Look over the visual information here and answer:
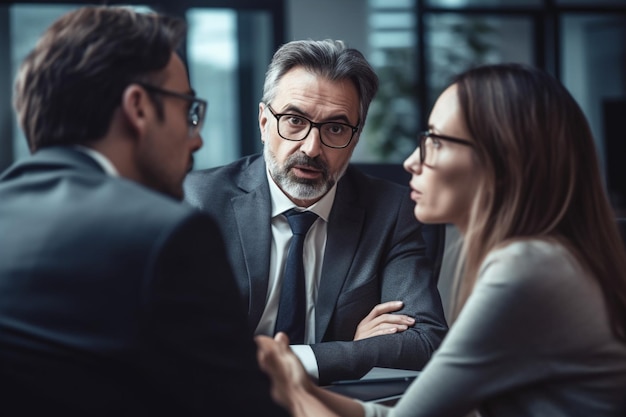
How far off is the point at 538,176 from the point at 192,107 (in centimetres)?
61

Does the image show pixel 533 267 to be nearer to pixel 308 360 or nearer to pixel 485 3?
pixel 308 360

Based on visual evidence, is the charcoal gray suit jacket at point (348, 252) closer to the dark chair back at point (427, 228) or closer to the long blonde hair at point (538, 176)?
the dark chair back at point (427, 228)

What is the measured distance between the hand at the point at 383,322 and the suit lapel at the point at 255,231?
279mm

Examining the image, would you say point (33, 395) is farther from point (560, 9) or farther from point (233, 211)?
point (560, 9)

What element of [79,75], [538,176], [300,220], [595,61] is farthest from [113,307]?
[595,61]

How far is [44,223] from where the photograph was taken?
48.7 inches

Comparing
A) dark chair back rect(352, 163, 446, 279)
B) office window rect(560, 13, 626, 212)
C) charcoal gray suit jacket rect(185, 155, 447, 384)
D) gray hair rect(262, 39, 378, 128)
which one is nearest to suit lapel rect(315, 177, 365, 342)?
charcoal gray suit jacket rect(185, 155, 447, 384)

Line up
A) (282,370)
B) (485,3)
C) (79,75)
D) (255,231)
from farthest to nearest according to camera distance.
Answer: (485,3)
(255,231)
(282,370)
(79,75)

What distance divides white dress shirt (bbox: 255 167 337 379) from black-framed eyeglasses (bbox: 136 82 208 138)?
0.84 m

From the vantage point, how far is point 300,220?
2432 millimetres

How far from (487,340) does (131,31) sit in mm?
767

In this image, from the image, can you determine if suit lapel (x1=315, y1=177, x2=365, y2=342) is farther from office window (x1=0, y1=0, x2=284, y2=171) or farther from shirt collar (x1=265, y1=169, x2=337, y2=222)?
office window (x1=0, y1=0, x2=284, y2=171)

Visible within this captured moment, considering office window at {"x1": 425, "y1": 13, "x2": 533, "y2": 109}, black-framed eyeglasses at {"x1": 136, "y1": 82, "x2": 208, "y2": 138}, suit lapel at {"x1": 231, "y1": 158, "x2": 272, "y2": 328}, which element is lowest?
suit lapel at {"x1": 231, "y1": 158, "x2": 272, "y2": 328}

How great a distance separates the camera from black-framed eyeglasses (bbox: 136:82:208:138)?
142cm
